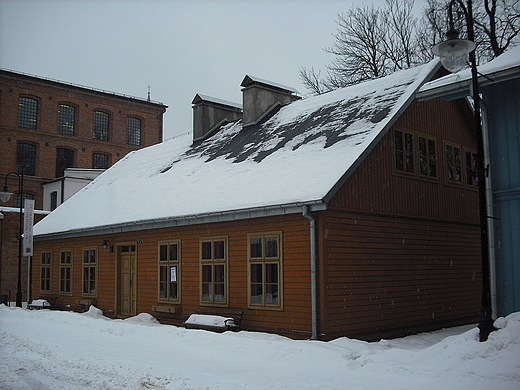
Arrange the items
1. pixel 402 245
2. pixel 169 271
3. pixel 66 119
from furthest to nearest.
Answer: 1. pixel 66 119
2. pixel 169 271
3. pixel 402 245

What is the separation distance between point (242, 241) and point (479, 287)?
26.8 feet

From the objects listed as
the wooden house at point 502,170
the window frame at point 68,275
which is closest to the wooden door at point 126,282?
the window frame at point 68,275

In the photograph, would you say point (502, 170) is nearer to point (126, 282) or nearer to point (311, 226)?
point (311, 226)

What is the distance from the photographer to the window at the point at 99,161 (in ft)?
157

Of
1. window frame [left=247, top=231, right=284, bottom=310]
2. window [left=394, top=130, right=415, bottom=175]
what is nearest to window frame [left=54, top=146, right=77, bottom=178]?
window frame [left=247, top=231, right=284, bottom=310]

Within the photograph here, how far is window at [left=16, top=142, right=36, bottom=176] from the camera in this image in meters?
43.4

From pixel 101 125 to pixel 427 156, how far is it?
38043mm

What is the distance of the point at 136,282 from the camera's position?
18.1 metres

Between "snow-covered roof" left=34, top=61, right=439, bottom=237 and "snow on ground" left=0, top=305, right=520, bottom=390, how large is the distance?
3439 mm

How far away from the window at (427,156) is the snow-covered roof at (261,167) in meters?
1.50

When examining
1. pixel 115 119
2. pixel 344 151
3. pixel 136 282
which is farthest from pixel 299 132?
pixel 115 119

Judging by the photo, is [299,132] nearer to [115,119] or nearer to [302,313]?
[302,313]

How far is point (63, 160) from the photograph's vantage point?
4581 cm

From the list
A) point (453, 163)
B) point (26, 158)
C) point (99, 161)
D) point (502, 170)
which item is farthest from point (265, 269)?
point (99, 161)
